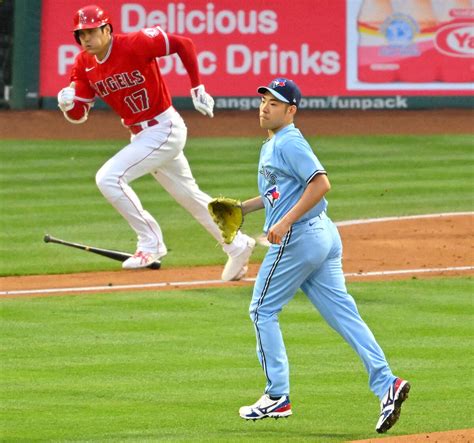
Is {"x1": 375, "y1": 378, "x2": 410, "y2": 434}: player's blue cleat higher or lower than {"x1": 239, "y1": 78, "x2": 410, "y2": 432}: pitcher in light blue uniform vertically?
lower

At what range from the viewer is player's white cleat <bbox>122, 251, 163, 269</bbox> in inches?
486

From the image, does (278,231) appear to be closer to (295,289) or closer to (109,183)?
(295,289)

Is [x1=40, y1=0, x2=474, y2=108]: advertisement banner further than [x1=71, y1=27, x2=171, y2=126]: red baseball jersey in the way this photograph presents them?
Yes

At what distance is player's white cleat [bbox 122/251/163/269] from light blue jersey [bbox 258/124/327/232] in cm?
513

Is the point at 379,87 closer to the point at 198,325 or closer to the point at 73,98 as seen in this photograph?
the point at 73,98

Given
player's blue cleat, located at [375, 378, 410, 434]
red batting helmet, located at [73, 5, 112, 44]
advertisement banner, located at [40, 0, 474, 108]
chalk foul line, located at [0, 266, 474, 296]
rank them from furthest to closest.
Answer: advertisement banner, located at [40, 0, 474, 108] < chalk foul line, located at [0, 266, 474, 296] < red batting helmet, located at [73, 5, 112, 44] < player's blue cleat, located at [375, 378, 410, 434]

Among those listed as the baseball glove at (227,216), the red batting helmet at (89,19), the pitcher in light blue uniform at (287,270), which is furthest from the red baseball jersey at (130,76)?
the pitcher in light blue uniform at (287,270)

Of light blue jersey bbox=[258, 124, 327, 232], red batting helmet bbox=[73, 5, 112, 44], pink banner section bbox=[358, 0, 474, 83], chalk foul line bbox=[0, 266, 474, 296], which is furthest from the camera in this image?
pink banner section bbox=[358, 0, 474, 83]

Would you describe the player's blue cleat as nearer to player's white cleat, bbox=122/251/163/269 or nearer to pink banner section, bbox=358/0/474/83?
player's white cleat, bbox=122/251/163/269

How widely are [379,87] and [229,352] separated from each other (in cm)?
1372

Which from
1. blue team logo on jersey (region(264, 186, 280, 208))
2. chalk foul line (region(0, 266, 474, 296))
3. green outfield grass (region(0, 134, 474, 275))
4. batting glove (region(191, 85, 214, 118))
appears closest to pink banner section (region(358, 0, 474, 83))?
green outfield grass (region(0, 134, 474, 275))

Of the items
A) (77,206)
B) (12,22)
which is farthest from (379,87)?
(77,206)

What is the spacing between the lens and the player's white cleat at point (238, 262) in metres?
11.7

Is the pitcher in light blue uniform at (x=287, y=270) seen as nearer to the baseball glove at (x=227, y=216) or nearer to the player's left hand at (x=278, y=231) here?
the player's left hand at (x=278, y=231)
